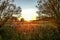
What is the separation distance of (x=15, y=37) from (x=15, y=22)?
251 inches

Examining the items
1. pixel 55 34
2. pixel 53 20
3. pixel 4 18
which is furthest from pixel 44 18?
pixel 4 18

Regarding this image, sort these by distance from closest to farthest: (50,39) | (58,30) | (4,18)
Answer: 1. (50,39)
2. (58,30)
3. (4,18)

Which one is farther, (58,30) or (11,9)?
(11,9)

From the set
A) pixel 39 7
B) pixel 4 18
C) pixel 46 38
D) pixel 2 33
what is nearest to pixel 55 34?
pixel 46 38

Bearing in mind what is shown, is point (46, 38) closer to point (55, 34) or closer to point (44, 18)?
point (55, 34)

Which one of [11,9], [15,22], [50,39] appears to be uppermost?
[11,9]

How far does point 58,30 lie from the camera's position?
68.7ft

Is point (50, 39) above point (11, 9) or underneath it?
underneath

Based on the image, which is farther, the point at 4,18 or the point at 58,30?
the point at 4,18

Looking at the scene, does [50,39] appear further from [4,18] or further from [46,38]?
[4,18]

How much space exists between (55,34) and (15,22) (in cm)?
775

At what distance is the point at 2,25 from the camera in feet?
78.2

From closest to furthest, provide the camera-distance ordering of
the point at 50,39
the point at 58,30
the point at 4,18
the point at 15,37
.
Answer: the point at 50,39
the point at 15,37
the point at 58,30
the point at 4,18

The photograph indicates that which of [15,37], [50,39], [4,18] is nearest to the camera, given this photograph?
[50,39]
